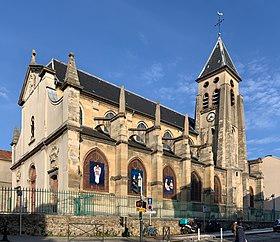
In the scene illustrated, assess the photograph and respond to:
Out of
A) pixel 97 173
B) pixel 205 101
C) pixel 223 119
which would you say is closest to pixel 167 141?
pixel 223 119

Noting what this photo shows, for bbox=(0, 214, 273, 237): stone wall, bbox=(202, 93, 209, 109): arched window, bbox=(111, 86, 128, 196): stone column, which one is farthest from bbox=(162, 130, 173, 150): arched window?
bbox=(0, 214, 273, 237): stone wall

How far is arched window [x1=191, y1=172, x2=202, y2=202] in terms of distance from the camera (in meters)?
39.4

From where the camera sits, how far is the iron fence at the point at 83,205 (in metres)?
24.0

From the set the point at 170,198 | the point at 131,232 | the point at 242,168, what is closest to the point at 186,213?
the point at 170,198

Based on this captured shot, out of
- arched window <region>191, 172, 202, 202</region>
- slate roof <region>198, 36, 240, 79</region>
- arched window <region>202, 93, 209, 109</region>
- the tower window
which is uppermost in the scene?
slate roof <region>198, 36, 240, 79</region>

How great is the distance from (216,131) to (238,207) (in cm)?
934

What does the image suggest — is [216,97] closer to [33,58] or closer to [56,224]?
[33,58]

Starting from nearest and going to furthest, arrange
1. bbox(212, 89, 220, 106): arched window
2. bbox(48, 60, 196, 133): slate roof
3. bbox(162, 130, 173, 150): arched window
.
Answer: bbox(48, 60, 196, 133): slate roof
bbox(162, 130, 173, 150): arched window
bbox(212, 89, 220, 106): arched window

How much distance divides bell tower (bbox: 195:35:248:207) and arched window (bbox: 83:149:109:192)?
14.6 meters

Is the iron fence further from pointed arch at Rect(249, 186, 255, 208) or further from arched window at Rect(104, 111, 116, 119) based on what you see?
pointed arch at Rect(249, 186, 255, 208)

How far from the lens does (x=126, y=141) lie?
104ft

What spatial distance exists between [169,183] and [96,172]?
28.9 ft

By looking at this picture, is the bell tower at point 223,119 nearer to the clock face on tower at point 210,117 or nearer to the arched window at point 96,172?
the clock face on tower at point 210,117

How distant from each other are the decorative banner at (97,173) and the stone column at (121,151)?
117 centimetres
